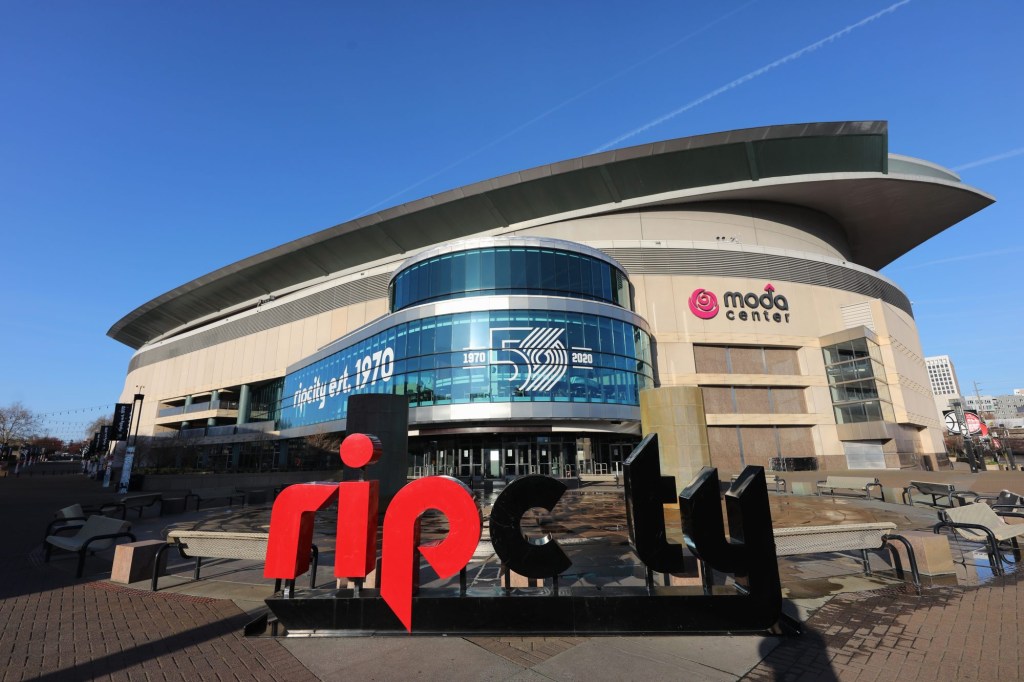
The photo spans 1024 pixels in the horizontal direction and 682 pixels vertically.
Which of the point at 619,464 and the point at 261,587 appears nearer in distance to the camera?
the point at 261,587

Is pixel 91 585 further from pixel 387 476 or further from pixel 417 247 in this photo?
pixel 417 247

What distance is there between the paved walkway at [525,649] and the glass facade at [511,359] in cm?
2664

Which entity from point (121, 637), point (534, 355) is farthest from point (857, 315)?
point (121, 637)

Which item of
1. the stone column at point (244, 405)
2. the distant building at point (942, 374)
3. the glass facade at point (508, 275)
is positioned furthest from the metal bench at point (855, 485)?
Result: the distant building at point (942, 374)

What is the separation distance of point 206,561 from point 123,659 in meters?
5.86

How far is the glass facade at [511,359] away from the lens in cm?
3369

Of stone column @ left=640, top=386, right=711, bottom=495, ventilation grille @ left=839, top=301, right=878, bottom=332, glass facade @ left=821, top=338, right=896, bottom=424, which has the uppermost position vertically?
ventilation grille @ left=839, top=301, right=878, bottom=332

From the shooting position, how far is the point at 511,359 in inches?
1332

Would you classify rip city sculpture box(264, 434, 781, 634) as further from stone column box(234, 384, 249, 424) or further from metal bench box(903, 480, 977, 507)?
stone column box(234, 384, 249, 424)

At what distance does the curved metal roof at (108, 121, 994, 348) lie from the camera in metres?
47.6

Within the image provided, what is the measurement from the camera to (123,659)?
5.27 meters

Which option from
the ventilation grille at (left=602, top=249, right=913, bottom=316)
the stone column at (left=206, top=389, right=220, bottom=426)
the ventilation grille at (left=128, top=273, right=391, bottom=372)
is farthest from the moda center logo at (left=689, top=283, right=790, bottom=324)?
the stone column at (left=206, top=389, right=220, bottom=426)

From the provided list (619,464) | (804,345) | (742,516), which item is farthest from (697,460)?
(804,345)

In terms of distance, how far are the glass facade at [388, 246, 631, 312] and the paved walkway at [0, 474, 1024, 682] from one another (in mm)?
30528
